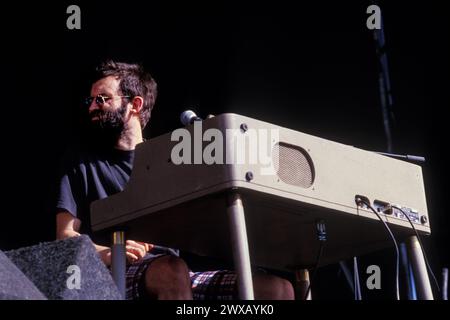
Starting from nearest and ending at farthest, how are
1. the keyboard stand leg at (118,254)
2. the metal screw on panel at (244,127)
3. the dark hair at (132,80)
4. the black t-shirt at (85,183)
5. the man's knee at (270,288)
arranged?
the metal screw on panel at (244,127) → the keyboard stand leg at (118,254) → the man's knee at (270,288) → the black t-shirt at (85,183) → the dark hair at (132,80)

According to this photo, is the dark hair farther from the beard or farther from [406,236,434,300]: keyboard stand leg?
[406,236,434,300]: keyboard stand leg

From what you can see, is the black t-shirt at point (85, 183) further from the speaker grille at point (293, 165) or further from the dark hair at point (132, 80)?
the speaker grille at point (293, 165)

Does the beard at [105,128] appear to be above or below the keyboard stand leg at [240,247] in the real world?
above

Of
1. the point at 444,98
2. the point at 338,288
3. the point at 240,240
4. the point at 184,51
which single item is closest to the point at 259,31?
the point at 184,51

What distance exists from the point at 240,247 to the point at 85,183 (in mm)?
849

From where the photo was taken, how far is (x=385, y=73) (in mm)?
3490

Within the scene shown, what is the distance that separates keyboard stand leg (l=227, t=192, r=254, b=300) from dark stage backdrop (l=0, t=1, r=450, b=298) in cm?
157

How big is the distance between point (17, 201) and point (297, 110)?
1133 mm

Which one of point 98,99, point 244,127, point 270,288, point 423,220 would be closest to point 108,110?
point 98,99

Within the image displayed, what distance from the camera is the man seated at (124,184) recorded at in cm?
201

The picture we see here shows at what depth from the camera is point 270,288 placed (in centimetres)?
219

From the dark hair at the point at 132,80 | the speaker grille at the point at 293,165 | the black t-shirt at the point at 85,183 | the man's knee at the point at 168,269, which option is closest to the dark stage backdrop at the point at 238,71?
the dark hair at the point at 132,80

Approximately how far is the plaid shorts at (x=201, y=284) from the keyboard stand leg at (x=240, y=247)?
0.39 metres

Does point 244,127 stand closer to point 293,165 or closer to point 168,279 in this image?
point 293,165
